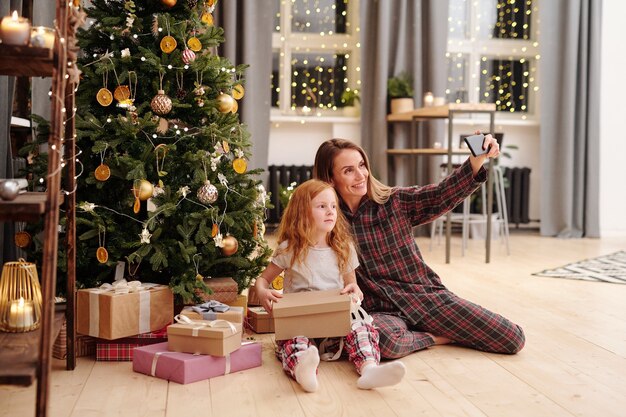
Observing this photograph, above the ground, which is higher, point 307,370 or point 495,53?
point 495,53

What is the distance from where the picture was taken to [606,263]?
4707 mm

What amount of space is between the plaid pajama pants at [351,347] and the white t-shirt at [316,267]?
189 millimetres

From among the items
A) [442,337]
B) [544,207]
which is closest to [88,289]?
[442,337]

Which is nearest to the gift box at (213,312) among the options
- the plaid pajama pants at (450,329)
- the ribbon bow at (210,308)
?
the ribbon bow at (210,308)

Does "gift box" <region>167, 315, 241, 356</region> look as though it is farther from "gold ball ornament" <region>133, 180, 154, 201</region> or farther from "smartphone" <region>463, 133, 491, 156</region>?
"smartphone" <region>463, 133, 491, 156</region>

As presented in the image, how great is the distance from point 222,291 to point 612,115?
16.3 feet

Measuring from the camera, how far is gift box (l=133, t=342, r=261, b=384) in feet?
6.89

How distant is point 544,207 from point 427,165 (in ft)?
3.72

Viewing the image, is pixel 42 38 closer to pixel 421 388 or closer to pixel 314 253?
pixel 314 253

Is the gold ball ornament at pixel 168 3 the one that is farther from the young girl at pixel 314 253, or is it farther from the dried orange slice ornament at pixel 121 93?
the young girl at pixel 314 253

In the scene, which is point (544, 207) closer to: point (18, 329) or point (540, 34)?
point (540, 34)

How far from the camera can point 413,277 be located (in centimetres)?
260

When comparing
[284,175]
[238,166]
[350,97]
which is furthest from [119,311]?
[350,97]

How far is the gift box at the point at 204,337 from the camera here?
2.15 m
